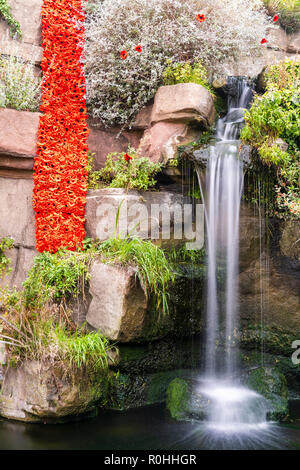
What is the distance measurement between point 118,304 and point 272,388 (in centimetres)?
211

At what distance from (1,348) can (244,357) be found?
3.24m

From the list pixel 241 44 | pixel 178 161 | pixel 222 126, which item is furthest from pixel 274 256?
pixel 241 44

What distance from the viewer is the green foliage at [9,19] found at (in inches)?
273

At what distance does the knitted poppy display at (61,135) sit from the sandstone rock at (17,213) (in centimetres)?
22

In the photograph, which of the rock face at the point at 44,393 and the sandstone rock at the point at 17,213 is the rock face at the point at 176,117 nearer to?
the sandstone rock at the point at 17,213

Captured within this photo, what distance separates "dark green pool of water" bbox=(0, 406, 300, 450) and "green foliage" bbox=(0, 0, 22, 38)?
6.24 metres

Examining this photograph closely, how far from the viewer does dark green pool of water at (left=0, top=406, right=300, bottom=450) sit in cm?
380

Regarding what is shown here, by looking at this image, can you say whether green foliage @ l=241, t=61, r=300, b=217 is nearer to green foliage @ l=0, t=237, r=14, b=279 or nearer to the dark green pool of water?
the dark green pool of water

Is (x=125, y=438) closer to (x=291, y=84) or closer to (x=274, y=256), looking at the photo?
(x=274, y=256)

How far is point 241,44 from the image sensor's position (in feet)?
24.7

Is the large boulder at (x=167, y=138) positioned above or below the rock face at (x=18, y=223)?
above

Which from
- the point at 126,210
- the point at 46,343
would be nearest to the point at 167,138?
the point at 126,210

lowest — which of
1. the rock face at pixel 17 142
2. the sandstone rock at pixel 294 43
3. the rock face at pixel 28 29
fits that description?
the rock face at pixel 17 142

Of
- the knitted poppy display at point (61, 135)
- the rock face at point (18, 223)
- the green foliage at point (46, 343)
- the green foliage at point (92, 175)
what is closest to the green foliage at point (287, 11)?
the knitted poppy display at point (61, 135)
